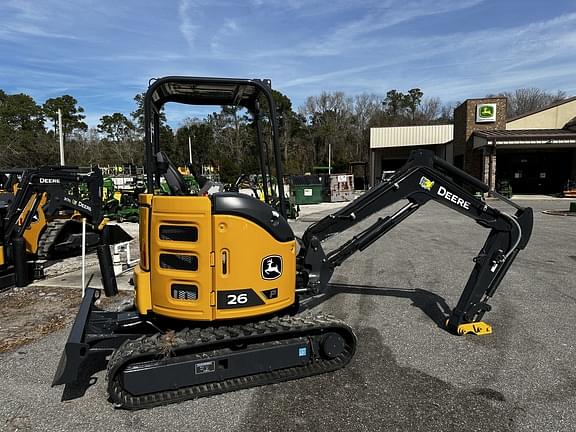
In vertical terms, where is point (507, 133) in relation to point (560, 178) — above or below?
above

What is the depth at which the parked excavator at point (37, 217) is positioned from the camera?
311 inches

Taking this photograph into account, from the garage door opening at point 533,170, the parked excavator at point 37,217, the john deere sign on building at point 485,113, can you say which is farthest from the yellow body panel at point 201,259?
the garage door opening at point 533,170

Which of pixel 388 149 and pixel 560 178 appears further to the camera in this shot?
pixel 388 149

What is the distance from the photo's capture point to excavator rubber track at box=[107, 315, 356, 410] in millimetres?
3746

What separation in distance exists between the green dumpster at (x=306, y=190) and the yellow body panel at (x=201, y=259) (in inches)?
894

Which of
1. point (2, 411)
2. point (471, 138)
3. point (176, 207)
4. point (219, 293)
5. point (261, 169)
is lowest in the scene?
point (2, 411)

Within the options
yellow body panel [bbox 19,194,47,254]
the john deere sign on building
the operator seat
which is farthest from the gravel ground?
the john deere sign on building

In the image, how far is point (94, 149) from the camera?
54562 millimetres

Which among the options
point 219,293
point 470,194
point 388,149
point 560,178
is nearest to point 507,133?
point 560,178

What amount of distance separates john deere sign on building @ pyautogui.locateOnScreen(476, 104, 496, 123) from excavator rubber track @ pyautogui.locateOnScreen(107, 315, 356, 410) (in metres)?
30.4

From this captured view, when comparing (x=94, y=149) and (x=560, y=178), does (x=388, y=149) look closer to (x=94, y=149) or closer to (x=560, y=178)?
(x=560, y=178)

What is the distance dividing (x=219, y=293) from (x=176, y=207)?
86 centimetres

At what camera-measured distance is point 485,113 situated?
30.5m

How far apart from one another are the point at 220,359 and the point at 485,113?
3147 centimetres
